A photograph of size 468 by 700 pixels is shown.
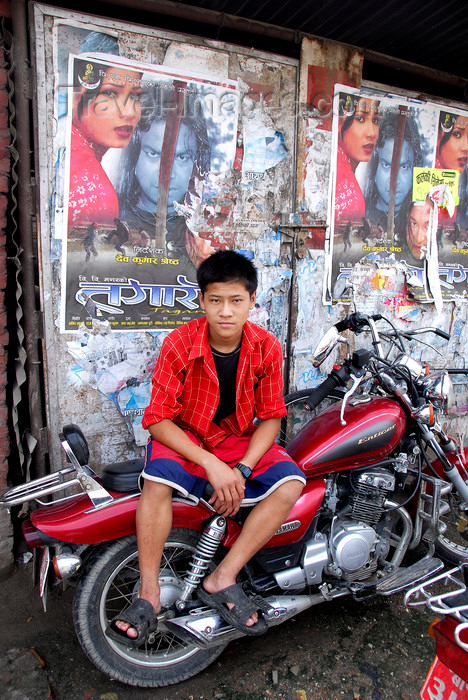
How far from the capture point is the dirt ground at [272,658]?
2094mm

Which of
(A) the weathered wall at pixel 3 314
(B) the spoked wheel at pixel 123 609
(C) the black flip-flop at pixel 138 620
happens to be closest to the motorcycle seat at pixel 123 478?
(B) the spoked wheel at pixel 123 609

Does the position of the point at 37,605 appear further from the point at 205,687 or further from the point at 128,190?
the point at 128,190

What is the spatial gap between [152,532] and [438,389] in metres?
1.62

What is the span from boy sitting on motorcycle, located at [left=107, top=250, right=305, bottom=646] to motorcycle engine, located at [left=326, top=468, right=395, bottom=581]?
1.38 feet

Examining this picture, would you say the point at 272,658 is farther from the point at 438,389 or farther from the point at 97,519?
the point at 438,389

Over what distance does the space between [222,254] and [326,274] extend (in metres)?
1.49

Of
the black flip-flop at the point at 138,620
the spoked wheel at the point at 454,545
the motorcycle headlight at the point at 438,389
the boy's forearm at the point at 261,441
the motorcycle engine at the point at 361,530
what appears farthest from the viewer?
the spoked wheel at the point at 454,545

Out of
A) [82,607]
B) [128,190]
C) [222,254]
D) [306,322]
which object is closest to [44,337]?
[128,190]

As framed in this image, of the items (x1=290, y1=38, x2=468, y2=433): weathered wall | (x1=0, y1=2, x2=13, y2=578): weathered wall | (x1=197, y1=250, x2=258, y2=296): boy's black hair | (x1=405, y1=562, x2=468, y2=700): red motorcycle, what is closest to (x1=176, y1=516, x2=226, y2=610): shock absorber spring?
(x1=405, y1=562, x2=468, y2=700): red motorcycle

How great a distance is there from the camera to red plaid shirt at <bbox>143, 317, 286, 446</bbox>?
209 cm

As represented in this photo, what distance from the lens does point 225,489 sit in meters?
1.94

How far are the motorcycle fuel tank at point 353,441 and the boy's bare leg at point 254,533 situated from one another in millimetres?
272

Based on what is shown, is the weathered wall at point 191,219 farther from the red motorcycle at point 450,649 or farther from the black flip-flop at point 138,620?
the red motorcycle at point 450,649

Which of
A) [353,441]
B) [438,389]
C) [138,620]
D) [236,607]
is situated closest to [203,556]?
[236,607]
